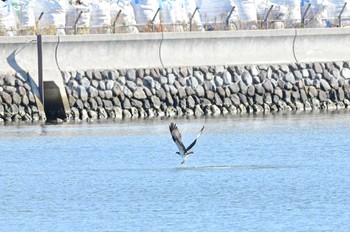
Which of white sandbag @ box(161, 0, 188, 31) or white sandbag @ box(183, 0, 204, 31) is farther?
white sandbag @ box(161, 0, 188, 31)

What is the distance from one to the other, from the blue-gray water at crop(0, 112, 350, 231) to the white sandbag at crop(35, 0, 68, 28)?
16.7 feet

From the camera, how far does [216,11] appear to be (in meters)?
51.9

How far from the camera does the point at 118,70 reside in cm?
4769

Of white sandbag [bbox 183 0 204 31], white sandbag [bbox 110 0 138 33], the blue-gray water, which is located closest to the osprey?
the blue-gray water

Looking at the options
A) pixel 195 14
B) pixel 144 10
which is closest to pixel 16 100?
pixel 144 10

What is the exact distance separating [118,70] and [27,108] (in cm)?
287

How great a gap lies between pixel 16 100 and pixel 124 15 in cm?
600

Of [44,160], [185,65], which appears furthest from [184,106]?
[44,160]

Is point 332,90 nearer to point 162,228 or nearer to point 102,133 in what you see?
point 102,133

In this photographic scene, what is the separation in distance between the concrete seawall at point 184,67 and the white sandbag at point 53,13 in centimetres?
264

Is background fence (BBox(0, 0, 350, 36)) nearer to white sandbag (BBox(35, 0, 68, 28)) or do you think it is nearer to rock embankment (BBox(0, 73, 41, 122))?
white sandbag (BBox(35, 0, 68, 28))

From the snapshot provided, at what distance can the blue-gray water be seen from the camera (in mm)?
29172

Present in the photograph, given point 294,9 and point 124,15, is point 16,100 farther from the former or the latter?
point 294,9

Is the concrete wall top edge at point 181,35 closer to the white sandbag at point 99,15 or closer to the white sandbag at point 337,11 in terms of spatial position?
the white sandbag at point 99,15
